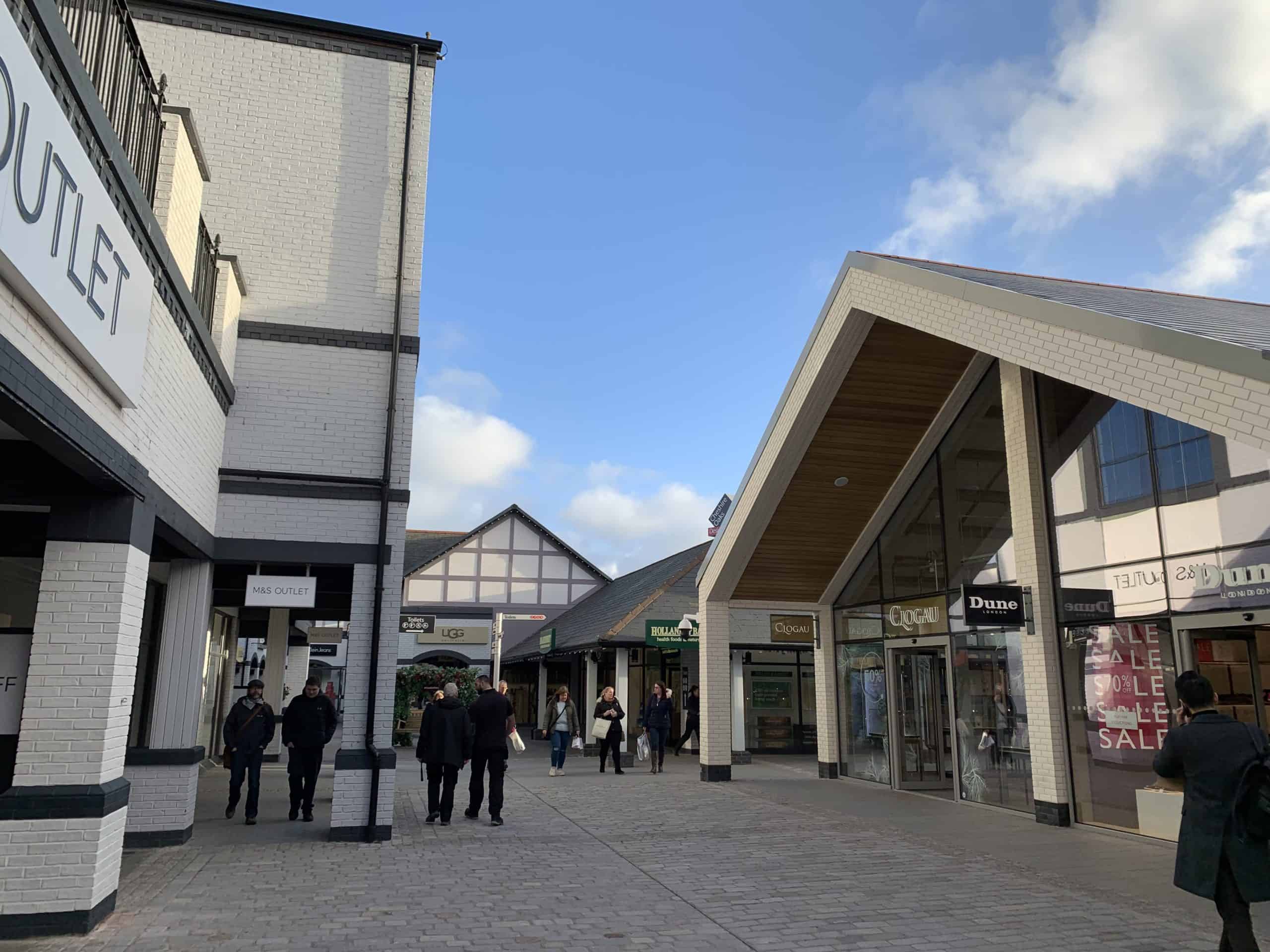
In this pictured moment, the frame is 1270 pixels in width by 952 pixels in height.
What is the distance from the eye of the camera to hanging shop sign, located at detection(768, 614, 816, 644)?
16.7 m

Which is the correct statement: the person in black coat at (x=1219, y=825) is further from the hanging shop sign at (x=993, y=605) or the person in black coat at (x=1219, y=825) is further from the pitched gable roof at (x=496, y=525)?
the pitched gable roof at (x=496, y=525)

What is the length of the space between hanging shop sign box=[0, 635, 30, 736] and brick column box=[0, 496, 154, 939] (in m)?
0.52

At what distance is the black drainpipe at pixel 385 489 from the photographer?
31.7 feet

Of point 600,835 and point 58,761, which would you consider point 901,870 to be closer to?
point 600,835

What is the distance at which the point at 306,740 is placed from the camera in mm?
11000

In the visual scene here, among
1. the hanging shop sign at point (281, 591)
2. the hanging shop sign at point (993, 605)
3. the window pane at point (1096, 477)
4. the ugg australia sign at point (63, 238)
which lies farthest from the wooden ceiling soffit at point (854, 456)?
the ugg australia sign at point (63, 238)

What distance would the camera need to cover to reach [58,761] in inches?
246

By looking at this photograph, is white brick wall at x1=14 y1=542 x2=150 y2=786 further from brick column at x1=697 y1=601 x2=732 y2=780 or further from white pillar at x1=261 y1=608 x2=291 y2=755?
white pillar at x1=261 y1=608 x2=291 y2=755

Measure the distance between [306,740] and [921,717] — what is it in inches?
335

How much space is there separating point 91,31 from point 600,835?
8.42m

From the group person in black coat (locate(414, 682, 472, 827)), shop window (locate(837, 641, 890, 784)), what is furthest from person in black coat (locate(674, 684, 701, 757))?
person in black coat (locate(414, 682, 472, 827))

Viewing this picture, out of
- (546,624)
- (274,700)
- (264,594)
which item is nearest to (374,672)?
(264,594)

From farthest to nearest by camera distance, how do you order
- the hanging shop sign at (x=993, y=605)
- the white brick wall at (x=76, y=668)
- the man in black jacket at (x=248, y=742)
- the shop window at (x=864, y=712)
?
1. the shop window at (x=864, y=712)
2. the man in black jacket at (x=248, y=742)
3. the hanging shop sign at (x=993, y=605)
4. the white brick wall at (x=76, y=668)

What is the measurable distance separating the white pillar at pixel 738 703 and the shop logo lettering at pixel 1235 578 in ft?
41.9
